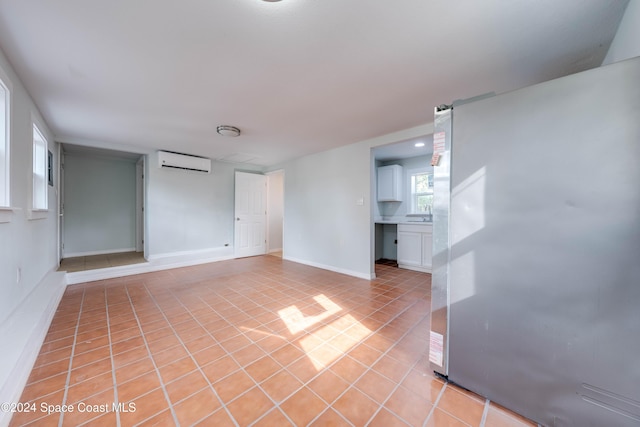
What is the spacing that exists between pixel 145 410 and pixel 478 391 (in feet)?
6.48

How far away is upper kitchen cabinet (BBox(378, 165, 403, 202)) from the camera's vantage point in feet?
17.0

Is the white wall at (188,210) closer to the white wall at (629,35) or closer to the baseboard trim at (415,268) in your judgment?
the baseboard trim at (415,268)

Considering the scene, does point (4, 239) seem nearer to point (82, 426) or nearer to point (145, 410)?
point (82, 426)

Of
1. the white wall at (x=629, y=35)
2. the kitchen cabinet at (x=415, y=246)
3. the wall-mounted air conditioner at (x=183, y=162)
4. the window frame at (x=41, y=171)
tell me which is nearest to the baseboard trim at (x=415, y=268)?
the kitchen cabinet at (x=415, y=246)

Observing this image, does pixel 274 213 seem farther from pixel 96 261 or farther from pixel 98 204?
pixel 98 204

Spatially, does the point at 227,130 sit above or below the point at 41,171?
above

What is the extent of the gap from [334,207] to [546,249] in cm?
342

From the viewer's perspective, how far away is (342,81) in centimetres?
213

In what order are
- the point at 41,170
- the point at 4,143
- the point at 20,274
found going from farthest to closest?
the point at 41,170 → the point at 20,274 → the point at 4,143

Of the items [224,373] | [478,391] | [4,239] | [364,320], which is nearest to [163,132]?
[4,239]

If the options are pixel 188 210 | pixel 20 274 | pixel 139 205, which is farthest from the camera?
pixel 139 205

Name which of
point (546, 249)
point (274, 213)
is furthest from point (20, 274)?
point (274, 213)

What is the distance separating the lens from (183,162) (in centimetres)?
489

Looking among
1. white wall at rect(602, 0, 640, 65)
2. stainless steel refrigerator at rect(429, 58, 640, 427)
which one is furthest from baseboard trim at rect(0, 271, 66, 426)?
white wall at rect(602, 0, 640, 65)
